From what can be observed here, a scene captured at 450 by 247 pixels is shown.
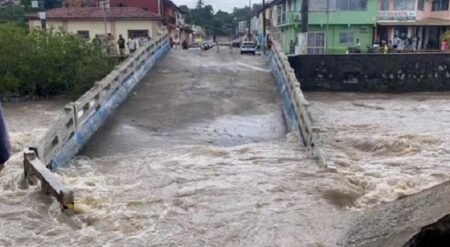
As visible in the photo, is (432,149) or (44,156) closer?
(44,156)

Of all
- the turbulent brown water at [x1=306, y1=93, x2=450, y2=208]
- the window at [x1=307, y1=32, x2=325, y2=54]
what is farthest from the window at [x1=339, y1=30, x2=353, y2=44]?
the turbulent brown water at [x1=306, y1=93, x2=450, y2=208]

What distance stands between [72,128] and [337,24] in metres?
30.3

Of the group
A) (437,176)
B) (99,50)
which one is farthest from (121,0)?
(437,176)

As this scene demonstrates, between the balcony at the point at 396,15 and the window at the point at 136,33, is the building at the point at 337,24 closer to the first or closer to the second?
the balcony at the point at 396,15

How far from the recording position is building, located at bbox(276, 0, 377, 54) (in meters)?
38.3

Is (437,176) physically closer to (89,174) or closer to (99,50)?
(89,174)

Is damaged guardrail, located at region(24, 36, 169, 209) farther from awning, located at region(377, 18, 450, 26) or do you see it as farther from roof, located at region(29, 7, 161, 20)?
awning, located at region(377, 18, 450, 26)

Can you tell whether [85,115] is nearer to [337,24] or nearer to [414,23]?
[337,24]

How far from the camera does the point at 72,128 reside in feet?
38.4

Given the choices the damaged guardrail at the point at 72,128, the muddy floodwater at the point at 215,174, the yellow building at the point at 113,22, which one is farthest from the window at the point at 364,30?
the damaged guardrail at the point at 72,128

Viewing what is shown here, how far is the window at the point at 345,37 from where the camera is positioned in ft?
128

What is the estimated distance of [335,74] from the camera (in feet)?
89.3

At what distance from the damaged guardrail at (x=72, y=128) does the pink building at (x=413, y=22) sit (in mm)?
26287

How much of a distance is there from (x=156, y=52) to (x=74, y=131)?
11447 mm
